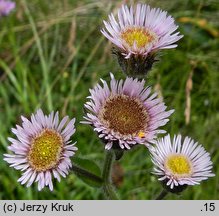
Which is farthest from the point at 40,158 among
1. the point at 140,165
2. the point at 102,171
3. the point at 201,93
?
the point at 201,93

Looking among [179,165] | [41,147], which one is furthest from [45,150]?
[179,165]

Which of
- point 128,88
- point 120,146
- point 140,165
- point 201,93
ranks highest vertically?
point 201,93

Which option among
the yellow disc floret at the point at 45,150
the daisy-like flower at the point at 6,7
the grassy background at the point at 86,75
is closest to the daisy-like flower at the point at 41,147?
the yellow disc floret at the point at 45,150

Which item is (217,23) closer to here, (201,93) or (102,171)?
(201,93)

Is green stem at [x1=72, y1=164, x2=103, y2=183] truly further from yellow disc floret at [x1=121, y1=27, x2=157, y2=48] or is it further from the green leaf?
yellow disc floret at [x1=121, y1=27, x2=157, y2=48]

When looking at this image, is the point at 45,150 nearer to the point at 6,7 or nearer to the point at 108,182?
the point at 108,182

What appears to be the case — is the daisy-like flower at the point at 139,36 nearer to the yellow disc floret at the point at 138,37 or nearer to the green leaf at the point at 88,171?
the yellow disc floret at the point at 138,37
